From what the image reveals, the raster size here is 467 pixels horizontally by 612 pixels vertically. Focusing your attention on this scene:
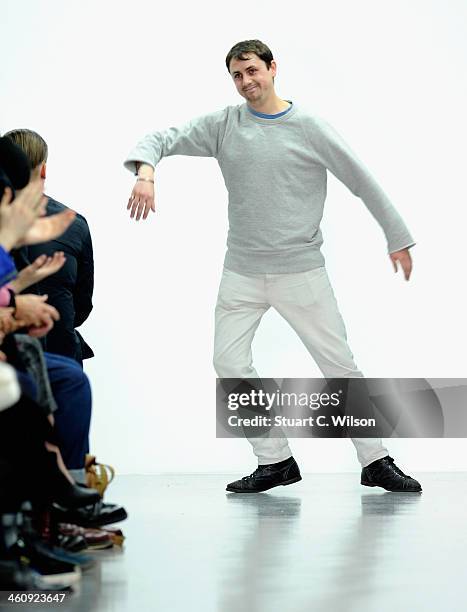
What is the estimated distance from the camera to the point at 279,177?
379 centimetres

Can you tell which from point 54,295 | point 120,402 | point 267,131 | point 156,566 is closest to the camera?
point 156,566

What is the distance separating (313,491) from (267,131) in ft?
3.73

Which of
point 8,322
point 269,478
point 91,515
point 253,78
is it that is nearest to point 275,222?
point 253,78

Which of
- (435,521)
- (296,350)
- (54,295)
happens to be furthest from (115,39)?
(435,521)

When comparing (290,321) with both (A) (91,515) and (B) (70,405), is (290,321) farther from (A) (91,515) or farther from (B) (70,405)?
(B) (70,405)

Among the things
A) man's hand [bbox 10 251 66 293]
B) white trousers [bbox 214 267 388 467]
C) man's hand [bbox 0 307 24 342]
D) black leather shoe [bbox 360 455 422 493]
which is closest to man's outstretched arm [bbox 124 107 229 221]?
white trousers [bbox 214 267 388 467]

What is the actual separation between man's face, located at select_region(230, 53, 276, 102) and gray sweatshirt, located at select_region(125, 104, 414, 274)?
79mm

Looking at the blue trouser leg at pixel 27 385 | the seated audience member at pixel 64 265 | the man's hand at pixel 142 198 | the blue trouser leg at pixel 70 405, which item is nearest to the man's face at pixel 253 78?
the man's hand at pixel 142 198

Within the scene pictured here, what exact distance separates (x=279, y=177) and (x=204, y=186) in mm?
856

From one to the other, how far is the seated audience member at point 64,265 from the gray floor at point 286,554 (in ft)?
1.58

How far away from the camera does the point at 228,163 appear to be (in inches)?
152

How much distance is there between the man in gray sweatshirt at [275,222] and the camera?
3.79 m

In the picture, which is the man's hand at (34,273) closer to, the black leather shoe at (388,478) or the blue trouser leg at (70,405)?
the blue trouser leg at (70,405)

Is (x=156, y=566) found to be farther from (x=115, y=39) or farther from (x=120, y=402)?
(x=115, y=39)
